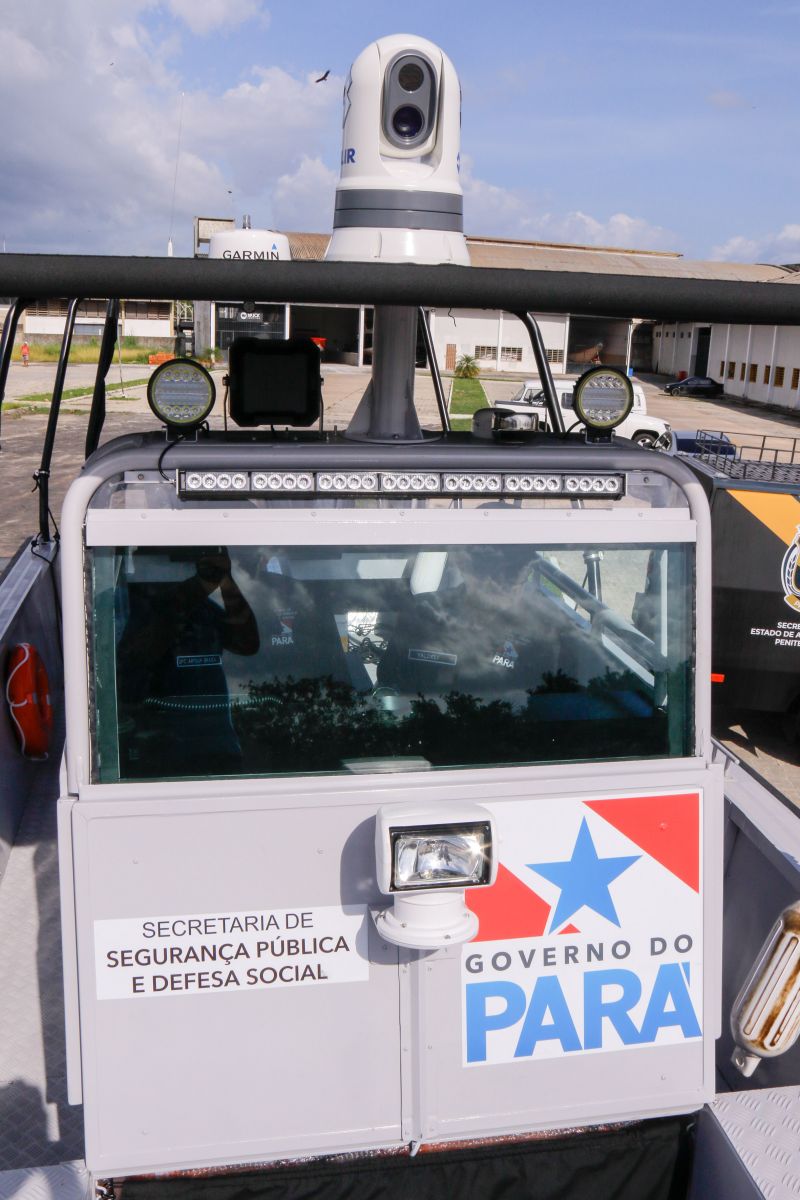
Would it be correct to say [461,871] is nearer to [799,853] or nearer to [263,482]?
[263,482]

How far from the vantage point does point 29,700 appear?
4.71m

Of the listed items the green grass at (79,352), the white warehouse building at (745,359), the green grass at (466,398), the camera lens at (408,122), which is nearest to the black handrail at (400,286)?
the camera lens at (408,122)

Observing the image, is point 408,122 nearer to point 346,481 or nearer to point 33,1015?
point 346,481

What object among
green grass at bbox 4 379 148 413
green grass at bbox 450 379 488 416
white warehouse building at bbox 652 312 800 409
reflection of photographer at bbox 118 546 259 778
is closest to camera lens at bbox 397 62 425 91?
reflection of photographer at bbox 118 546 259 778

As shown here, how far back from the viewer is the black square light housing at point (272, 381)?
2965 millimetres

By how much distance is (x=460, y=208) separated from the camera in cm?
312

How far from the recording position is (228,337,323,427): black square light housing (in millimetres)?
2965

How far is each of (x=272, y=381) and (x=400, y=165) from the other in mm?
732

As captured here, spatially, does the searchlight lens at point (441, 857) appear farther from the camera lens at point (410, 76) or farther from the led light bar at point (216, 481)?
the camera lens at point (410, 76)

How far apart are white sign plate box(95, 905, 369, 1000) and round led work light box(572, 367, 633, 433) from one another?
148cm

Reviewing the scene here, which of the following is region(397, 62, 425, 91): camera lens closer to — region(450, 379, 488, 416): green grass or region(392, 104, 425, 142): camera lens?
region(392, 104, 425, 142): camera lens

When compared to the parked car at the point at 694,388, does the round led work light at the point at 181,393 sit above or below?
below

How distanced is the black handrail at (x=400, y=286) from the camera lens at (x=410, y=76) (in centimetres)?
103

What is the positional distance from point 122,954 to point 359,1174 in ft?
2.65
